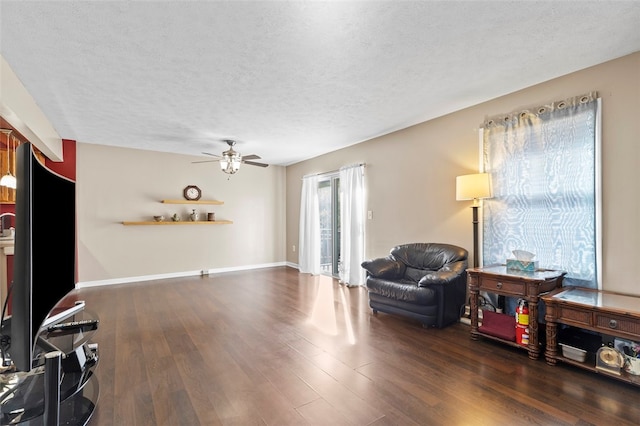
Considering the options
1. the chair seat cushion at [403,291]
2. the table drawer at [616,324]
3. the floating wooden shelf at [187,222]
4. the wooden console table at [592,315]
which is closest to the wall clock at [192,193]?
the floating wooden shelf at [187,222]

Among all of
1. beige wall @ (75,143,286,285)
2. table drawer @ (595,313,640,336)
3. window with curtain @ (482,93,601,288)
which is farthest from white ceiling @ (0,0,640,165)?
table drawer @ (595,313,640,336)

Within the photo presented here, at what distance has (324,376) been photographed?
2381 mm

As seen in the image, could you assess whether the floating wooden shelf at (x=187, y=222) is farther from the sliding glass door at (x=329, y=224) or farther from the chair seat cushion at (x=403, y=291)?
the chair seat cushion at (x=403, y=291)

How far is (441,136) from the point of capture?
13.5 feet

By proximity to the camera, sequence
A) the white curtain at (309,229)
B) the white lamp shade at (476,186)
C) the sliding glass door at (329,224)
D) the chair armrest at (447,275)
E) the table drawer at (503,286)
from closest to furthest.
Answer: the table drawer at (503,286)
the chair armrest at (447,275)
the white lamp shade at (476,186)
the sliding glass door at (329,224)
the white curtain at (309,229)

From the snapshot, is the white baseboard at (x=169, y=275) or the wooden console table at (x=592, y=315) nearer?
the wooden console table at (x=592, y=315)

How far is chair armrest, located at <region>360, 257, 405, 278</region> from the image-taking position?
12.9 ft

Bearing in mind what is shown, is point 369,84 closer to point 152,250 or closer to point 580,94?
point 580,94

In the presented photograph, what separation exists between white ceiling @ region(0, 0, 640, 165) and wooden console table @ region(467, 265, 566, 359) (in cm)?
194

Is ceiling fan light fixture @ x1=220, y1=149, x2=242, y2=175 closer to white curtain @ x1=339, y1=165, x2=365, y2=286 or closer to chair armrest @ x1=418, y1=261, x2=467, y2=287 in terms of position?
white curtain @ x1=339, y1=165, x2=365, y2=286

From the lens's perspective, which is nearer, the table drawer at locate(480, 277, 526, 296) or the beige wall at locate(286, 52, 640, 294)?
the beige wall at locate(286, 52, 640, 294)

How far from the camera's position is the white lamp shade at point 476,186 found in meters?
3.33

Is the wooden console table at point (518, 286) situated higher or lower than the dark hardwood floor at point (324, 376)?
higher

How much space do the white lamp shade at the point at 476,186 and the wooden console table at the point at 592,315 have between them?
116cm
